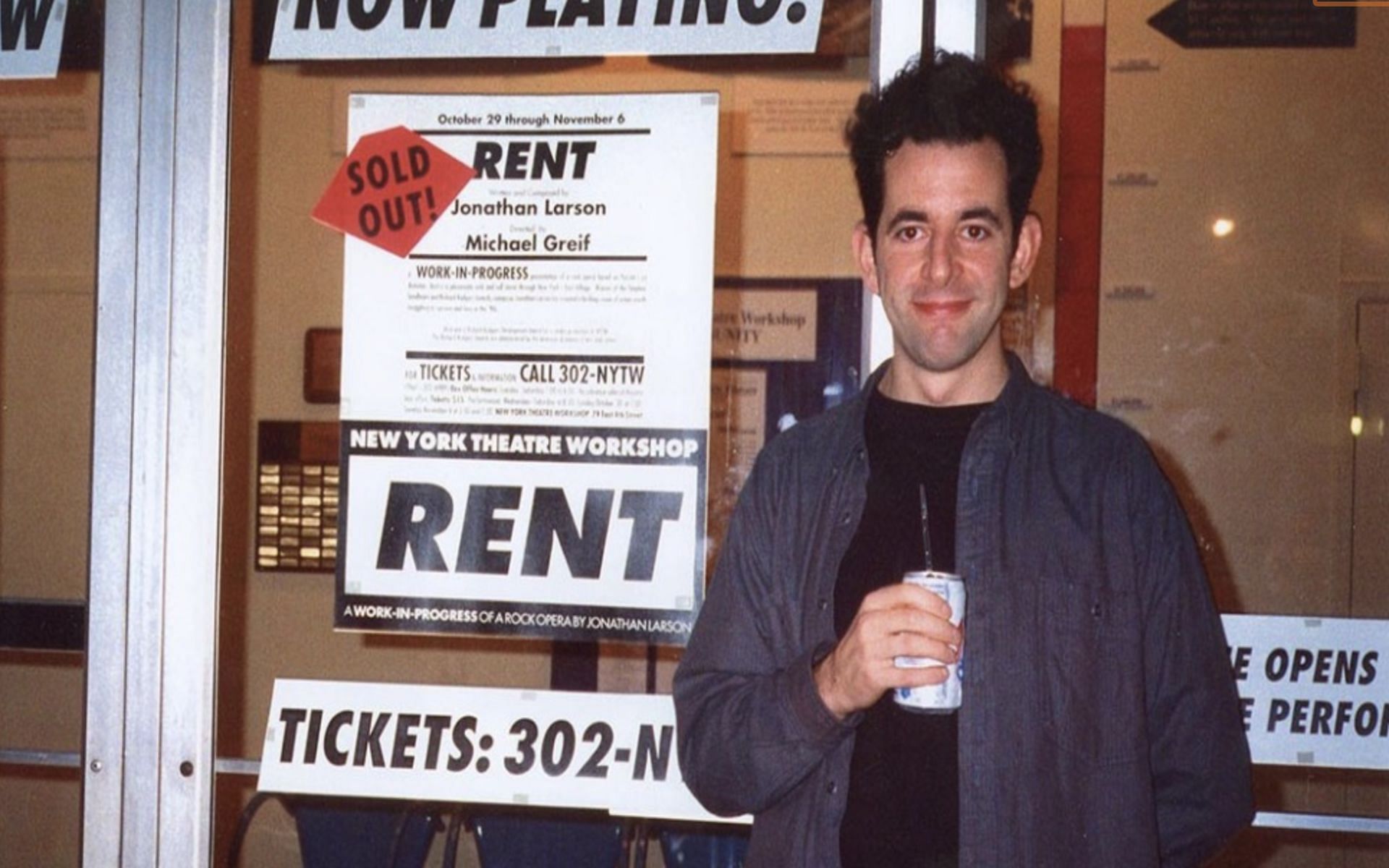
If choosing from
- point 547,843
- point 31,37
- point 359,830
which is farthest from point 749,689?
point 31,37

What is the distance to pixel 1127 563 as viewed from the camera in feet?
7.60

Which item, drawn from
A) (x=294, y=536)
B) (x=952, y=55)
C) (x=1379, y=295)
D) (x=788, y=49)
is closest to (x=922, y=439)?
(x=952, y=55)

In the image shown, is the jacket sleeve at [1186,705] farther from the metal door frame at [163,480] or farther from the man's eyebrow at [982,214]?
the metal door frame at [163,480]

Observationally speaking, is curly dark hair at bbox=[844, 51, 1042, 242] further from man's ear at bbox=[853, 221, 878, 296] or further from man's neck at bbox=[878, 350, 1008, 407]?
man's neck at bbox=[878, 350, 1008, 407]

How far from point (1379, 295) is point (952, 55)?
3.71ft

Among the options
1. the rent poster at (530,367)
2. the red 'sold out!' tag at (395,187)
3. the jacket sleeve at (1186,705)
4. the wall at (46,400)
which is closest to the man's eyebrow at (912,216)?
the jacket sleeve at (1186,705)

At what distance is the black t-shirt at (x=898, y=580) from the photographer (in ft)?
7.45

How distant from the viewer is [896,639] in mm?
2111

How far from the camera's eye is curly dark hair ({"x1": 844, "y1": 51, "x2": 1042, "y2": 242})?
2.48 meters

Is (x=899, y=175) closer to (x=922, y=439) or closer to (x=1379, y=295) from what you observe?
(x=922, y=439)

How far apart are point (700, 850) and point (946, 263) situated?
1.37 metres

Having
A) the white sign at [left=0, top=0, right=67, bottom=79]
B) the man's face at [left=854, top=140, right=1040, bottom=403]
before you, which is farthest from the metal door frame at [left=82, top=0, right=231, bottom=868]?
the man's face at [left=854, top=140, right=1040, bottom=403]

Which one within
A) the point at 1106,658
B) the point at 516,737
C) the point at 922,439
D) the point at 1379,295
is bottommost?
the point at 516,737

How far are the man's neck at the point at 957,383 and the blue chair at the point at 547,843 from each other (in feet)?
3.97
